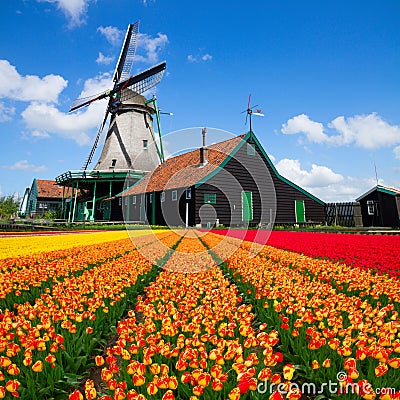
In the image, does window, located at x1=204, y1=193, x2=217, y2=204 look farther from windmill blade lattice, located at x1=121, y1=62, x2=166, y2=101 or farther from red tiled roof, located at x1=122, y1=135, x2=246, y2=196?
windmill blade lattice, located at x1=121, y1=62, x2=166, y2=101

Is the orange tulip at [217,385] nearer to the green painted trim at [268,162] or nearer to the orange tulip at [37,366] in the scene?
the orange tulip at [37,366]

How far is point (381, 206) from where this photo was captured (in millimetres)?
24719

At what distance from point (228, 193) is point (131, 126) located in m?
16.9

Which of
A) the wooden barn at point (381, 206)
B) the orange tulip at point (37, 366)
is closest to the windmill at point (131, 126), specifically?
the wooden barn at point (381, 206)

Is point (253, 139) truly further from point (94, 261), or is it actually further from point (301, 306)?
point (301, 306)

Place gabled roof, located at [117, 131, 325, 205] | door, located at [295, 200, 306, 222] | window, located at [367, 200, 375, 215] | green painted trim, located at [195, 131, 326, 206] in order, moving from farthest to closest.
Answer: door, located at [295, 200, 306, 222] → window, located at [367, 200, 375, 215] → gabled roof, located at [117, 131, 325, 205] → green painted trim, located at [195, 131, 326, 206]

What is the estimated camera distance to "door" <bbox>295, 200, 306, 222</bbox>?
2693 centimetres

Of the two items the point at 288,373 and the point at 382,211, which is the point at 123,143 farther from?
the point at 288,373

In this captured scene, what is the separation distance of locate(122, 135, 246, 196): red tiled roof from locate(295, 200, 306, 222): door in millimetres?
7081

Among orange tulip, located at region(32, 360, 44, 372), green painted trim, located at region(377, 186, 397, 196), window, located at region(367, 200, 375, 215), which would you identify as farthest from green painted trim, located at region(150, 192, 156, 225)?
orange tulip, located at region(32, 360, 44, 372)

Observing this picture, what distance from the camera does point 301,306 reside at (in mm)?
3562

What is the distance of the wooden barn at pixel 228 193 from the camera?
23.1 metres

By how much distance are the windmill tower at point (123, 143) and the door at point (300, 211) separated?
15.2 meters

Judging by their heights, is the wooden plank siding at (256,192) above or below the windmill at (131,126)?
below
